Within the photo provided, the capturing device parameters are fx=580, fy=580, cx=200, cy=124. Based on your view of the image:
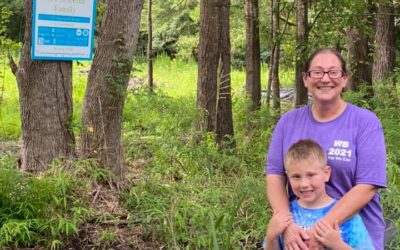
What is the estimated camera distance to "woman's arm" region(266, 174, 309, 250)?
254cm

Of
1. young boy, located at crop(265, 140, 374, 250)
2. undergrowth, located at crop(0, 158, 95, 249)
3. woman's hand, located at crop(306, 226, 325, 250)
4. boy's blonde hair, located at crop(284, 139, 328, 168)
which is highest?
boy's blonde hair, located at crop(284, 139, 328, 168)

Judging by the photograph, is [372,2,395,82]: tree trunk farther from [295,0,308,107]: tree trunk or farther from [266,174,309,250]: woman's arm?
[266,174,309,250]: woman's arm

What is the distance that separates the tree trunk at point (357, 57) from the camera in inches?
478

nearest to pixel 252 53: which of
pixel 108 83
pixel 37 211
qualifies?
pixel 108 83

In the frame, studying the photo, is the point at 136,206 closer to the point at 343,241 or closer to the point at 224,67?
the point at 343,241

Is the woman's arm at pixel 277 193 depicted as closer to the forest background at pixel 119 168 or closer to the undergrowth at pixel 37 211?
the forest background at pixel 119 168

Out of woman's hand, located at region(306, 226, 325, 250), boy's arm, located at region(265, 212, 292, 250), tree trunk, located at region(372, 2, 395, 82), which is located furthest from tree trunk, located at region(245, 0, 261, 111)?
woman's hand, located at region(306, 226, 325, 250)

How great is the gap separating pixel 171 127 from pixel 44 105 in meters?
1.96

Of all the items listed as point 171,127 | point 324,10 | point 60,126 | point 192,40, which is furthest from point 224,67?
point 192,40

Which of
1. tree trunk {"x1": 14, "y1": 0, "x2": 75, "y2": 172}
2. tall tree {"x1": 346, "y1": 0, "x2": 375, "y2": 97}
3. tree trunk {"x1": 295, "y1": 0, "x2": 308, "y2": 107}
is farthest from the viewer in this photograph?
tall tree {"x1": 346, "y1": 0, "x2": 375, "y2": 97}

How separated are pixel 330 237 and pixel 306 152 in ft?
1.25

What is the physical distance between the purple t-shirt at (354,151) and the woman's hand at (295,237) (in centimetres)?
25

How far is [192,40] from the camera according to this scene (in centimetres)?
2544

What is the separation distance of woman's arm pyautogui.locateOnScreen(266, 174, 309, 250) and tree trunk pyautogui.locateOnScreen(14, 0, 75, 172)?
293cm
